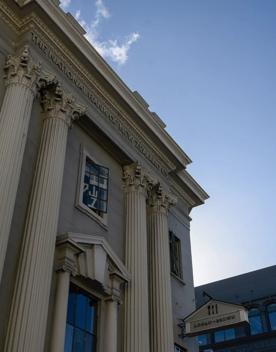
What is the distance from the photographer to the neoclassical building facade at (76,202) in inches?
458

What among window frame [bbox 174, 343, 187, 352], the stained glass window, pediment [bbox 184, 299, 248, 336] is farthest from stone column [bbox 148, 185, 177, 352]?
the stained glass window

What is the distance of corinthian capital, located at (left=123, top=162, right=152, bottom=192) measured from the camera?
17.6 m

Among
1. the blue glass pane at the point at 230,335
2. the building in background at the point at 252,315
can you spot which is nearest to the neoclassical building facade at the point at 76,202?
the building in background at the point at 252,315

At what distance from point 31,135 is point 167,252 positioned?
693 centimetres

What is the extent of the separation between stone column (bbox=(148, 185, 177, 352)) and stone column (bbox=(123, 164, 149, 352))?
1.01m

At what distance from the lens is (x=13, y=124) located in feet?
41.3

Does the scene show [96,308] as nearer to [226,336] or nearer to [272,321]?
[272,321]

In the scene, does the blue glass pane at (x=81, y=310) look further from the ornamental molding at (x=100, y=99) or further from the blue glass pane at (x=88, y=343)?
the ornamental molding at (x=100, y=99)

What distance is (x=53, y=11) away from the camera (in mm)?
15070

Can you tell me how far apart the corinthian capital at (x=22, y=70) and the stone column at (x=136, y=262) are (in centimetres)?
521

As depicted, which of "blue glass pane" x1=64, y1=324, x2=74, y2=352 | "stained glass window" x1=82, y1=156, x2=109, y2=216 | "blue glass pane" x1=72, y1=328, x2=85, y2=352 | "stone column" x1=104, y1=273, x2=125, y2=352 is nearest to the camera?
"blue glass pane" x1=64, y1=324, x2=74, y2=352

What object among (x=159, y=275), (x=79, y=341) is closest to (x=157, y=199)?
(x=159, y=275)

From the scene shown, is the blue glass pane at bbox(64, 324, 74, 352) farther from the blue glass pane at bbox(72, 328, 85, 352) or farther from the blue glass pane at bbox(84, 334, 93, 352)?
the blue glass pane at bbox(84, 334, 93, 352)

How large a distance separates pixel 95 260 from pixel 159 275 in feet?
13.0
